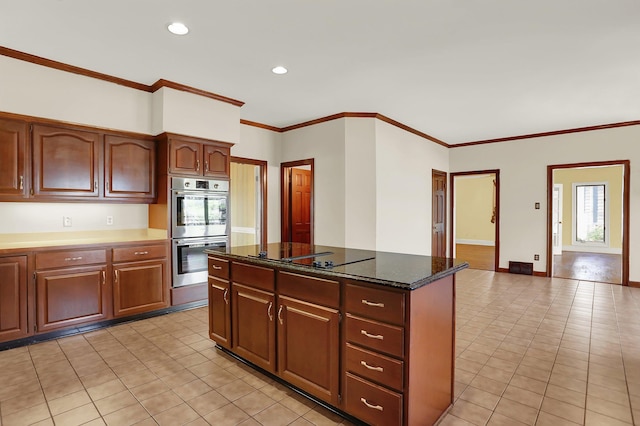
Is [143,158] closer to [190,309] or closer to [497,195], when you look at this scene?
[190,309]

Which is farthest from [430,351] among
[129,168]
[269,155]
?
[269,155]

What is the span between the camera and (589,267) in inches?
278

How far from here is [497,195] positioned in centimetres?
676

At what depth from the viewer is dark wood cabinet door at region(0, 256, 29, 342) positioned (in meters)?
2.98

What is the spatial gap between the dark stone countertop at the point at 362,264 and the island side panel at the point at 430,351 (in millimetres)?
73

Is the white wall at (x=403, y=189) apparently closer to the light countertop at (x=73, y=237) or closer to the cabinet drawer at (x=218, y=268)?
the cabinet drawer at (x=218, y=268)

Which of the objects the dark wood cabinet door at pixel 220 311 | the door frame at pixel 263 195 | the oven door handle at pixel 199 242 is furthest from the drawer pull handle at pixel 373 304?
the door frame at pixel 263 195

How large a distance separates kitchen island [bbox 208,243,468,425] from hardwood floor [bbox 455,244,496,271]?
469 centimetres

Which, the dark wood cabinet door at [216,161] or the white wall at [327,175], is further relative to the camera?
the white wall at [327,175]

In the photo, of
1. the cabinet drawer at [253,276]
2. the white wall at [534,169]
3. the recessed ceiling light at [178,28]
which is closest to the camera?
the cabinet drawer at [253,276]

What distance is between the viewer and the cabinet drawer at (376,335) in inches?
68.2

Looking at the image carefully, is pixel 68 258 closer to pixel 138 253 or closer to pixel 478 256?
pixel 138 253

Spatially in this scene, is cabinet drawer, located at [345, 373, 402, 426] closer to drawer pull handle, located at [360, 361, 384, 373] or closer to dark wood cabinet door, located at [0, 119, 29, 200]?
drawer pull handle, located at [360, 361, 384, 373]

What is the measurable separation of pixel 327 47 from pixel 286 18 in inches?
22.0
